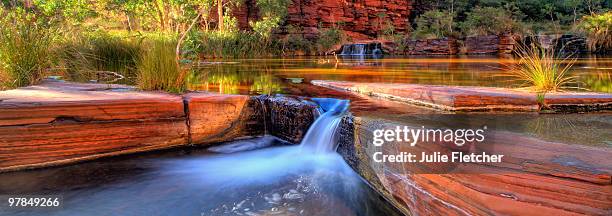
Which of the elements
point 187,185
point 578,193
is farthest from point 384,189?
point 187,185

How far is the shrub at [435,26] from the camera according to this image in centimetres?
2807

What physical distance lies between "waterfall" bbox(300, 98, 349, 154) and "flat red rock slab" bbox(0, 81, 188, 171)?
1.15 meters

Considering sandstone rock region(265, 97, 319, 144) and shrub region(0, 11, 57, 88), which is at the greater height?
shrub region(0, 11, 57, 88)

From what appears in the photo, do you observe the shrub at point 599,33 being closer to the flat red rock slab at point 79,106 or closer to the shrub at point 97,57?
the shrub at point 97,57

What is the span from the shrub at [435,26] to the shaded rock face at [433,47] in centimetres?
384

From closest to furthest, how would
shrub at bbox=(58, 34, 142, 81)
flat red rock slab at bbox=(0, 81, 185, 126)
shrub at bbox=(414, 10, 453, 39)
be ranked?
flat red rock slab at bbox=(0, 81, 185, 126)
shrub at bbox=(58, 34, 142, 81)
shrub at bbox=(414, 10, 453, 39)

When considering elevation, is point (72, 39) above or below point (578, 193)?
above

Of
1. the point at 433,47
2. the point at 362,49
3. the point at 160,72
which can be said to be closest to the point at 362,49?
the point at 362,49

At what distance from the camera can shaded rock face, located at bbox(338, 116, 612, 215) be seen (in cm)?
157

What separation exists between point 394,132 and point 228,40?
18.9m

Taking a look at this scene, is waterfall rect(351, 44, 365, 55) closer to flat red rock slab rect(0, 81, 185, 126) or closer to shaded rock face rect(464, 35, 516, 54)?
shaded rock face rect(464, 35, 516, 54)

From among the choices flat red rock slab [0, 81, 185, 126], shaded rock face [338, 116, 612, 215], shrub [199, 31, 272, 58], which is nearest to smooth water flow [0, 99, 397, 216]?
flat red rock slab [0, 81, 185, 126]

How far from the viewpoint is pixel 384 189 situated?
278cm

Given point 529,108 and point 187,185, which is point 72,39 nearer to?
point 187,185
